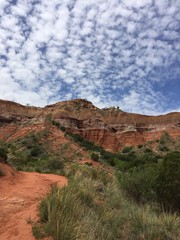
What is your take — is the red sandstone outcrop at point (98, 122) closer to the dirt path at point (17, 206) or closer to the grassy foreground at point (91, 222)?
the dirt path at point (17, 206)

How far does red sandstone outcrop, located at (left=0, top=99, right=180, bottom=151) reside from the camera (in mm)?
63062

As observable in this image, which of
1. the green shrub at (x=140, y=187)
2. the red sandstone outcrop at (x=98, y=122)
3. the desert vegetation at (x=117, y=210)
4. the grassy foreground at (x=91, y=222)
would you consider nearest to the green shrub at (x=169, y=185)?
the desert vegetation at (x=117, y=210)

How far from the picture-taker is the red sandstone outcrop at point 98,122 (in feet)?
207

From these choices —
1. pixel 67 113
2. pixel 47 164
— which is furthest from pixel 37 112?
pixel 47 164

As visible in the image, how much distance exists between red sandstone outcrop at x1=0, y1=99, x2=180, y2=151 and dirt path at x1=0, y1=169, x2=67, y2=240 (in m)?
47.3

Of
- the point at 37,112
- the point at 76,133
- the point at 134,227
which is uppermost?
the point at 37,112

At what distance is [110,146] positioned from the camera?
64.6 metres

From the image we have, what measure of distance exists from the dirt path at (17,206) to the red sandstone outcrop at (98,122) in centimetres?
4732

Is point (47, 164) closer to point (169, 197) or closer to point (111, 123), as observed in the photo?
point (169, 197)

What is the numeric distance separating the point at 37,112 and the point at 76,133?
1070 centimetres

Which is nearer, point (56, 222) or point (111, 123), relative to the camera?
point (56, 222)

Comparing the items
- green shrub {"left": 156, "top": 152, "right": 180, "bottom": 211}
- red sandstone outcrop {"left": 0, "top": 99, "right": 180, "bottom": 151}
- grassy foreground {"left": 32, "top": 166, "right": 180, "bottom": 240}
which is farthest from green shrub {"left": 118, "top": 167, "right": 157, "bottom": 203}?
red sandstone outcrop {"left": 0, "top": 99, "right": 180, "bottom": 151}

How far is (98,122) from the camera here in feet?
226

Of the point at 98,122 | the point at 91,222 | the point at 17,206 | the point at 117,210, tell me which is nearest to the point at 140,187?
the point at 117,210
